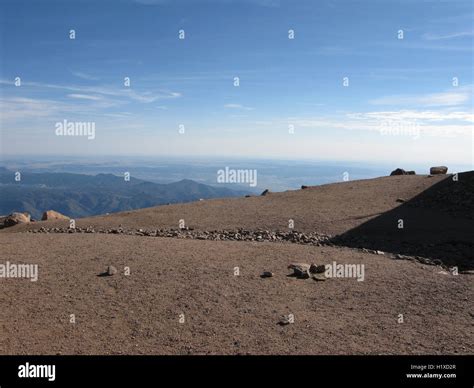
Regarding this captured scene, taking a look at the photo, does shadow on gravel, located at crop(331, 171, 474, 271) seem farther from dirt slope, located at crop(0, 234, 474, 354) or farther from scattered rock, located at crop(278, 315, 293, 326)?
scattered rock, located at crop(278, 315, 293, 326)

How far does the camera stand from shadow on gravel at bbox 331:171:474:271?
16078 mm

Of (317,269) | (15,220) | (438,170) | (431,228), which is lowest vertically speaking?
(317,269)

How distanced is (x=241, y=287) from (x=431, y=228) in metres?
11.8

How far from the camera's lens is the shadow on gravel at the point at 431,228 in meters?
16.1

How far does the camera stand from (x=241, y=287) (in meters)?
11.5

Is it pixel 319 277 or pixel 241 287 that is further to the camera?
pixel 319 277

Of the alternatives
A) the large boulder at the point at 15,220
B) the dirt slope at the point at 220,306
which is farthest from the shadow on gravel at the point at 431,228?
the large boulder at the point at 15,220

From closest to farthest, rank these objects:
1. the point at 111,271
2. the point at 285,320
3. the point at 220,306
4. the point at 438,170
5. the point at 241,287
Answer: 1. the point at 285,320
2. the point at 220,306
3. the point at 241,287
4. the point at 111,271
5. the point at 438,170

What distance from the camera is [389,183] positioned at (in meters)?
29.0

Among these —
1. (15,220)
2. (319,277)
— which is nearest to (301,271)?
(319,277)

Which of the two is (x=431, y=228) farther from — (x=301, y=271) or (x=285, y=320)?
(x=285, y=320)

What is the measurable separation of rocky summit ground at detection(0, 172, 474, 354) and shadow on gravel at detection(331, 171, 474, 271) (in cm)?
9

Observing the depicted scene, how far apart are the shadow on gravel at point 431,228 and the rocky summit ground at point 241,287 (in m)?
0.09

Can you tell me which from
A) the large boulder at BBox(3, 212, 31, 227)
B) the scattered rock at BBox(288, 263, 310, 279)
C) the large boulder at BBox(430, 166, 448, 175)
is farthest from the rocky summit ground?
the large boulder at BBox(430, 166, 448, 175)
